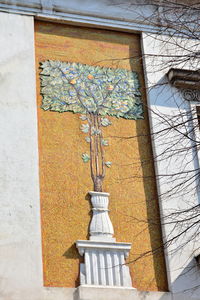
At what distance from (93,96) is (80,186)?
1530 mm

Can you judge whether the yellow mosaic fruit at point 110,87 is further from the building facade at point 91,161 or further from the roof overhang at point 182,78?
the roof overhang at point 182,78

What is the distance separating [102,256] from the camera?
9227mm

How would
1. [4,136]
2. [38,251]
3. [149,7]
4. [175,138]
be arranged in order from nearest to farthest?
[38,251], [4,136], [175,138], [149,7]

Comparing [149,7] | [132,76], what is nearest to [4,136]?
[132,76]

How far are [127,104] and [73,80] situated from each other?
91cm

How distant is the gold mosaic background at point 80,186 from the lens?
30.3ft

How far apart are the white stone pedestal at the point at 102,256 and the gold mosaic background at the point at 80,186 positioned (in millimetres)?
115

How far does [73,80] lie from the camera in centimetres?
1049

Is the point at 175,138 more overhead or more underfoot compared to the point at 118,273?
more overhead

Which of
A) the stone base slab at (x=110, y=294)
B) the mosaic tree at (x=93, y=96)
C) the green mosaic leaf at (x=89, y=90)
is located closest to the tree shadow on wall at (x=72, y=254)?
the stone base slab at (x=110, y=294)

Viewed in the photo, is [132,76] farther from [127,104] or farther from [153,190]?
[153,190]

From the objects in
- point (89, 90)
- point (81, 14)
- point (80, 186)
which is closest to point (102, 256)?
point (80, 186)

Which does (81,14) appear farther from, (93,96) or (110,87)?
(93,96)

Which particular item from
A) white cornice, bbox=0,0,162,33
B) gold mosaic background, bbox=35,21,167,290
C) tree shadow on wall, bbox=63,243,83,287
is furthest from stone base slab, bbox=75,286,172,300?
white cornice, bbox=0,0,162,33
